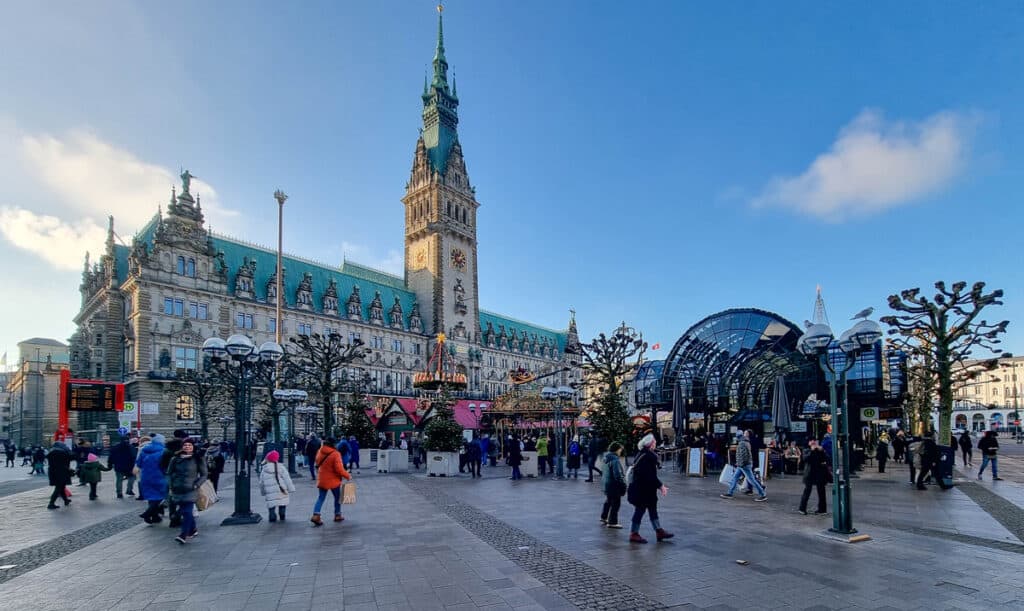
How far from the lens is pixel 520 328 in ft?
394

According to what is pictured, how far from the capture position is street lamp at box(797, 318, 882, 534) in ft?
33.4

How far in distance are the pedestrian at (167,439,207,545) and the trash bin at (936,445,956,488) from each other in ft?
66.6

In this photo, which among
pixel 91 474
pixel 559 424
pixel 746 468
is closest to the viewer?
pixel 746 468

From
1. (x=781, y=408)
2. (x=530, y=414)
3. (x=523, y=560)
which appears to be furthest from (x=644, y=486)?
(x=530, y=414)

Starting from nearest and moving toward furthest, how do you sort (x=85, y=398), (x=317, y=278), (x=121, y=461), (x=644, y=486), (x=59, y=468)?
(x=644, y=486) < (x=59, y=468) < (x=121, y=461) < (x=85, y=398) < (x=317, y=278)

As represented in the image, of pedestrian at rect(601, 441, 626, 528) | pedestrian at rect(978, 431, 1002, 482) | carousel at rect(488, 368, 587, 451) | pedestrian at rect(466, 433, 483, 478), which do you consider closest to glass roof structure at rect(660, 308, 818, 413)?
carousel at rect(488, 368, 587, 451)

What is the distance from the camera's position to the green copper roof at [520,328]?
365ft

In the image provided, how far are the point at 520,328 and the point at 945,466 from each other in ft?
337

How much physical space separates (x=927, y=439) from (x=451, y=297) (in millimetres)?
75115

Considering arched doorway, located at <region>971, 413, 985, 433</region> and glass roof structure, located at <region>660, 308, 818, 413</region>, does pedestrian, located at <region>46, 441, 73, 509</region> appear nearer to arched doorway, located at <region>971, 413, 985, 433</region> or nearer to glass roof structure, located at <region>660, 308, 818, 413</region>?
glass roof structure, located at <region>660, 308, 818, 413</region>

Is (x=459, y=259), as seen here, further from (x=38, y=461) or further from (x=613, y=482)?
(x=613, y=482)

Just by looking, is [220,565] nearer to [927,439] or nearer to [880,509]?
[880,509]

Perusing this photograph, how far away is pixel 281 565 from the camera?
28.8ft

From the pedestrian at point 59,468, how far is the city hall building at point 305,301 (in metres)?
21.7
